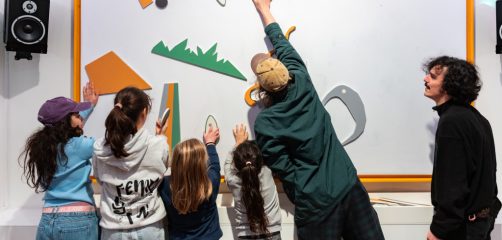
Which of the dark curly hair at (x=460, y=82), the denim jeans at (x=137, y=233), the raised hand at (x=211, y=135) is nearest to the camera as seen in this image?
the dark curly hair at (x=460, y=82)

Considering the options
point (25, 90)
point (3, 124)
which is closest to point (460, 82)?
point (25, 90)

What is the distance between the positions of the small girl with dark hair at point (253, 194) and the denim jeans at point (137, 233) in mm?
419

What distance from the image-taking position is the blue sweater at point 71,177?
2.09 meters

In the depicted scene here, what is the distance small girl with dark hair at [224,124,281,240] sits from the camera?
6.63 ft

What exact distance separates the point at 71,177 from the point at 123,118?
48 centimetres

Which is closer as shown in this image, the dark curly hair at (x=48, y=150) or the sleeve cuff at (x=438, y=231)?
the sleeve cuff at (x=438, y=231)

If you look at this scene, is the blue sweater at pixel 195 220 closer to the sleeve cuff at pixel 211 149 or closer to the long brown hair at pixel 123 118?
the sleeve cuff at pixel 211 149

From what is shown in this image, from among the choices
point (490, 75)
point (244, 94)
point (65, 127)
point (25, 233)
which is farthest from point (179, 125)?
point (490, 75)

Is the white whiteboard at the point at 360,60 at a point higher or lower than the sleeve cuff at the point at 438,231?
higher

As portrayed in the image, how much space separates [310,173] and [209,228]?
1.94 ft

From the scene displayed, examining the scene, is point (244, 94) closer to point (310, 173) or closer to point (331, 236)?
point (310, 173)

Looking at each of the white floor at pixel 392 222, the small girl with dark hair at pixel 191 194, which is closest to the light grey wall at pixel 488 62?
the white floor at pixel 392 222

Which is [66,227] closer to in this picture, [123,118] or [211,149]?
[123,118]

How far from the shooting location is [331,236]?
6.38 ft
